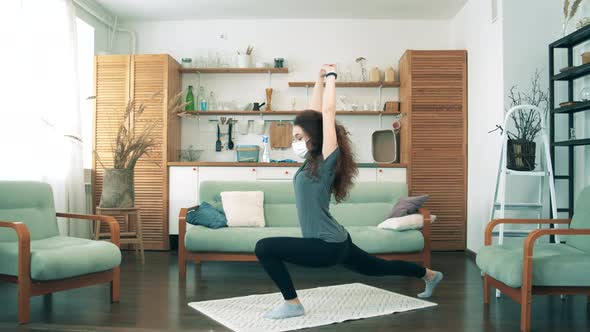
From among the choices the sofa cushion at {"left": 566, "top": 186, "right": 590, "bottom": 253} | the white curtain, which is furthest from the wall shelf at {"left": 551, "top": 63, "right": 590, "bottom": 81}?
the white curtain

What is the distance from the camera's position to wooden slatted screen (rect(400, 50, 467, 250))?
20.3 ft

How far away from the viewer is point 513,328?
309 centimetres

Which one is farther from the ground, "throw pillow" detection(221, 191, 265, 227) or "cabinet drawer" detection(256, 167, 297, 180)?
"cabinet drawer" detection(256, 167, 297, 180)

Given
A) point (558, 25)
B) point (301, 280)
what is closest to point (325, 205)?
point (301, 280)

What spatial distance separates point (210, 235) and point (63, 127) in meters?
2.28

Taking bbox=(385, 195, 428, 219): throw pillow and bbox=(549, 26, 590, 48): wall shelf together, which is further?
bbox=(385, 195, 428, 219): throw pillow

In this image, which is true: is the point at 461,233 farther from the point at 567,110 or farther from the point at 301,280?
the point at 301,280

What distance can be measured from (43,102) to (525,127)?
458 centimetres

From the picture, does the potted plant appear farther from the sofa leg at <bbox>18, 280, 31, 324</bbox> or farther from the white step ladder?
the white step ladder

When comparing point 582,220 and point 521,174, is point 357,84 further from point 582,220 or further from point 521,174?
point 582,220

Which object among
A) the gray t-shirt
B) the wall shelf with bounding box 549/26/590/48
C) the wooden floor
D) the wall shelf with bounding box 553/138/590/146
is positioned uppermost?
the wall shelf with bounding box 549/26/590/48

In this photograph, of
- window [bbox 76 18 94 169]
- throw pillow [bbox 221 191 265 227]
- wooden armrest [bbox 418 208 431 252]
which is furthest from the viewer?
window [bbox 76 18 94 169]

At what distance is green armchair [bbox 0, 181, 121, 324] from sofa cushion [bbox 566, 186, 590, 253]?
10.4 feet

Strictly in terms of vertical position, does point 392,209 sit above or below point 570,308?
above
